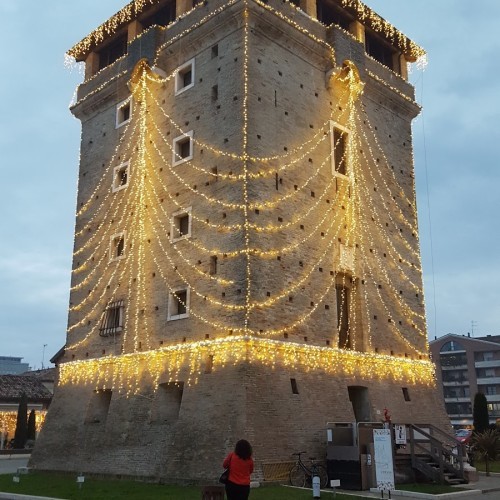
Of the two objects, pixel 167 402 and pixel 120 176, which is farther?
Result: pixel 120 176

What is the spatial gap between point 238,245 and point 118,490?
751cm

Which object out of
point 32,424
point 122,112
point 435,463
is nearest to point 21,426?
point 32,424

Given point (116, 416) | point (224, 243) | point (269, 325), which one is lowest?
point (116, 416)

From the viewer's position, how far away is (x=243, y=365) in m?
17.6

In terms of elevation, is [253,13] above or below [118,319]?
above

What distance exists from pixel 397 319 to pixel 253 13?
482 inches

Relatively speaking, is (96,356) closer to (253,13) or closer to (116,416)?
(116,416)

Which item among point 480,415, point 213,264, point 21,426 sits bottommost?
point 21,426

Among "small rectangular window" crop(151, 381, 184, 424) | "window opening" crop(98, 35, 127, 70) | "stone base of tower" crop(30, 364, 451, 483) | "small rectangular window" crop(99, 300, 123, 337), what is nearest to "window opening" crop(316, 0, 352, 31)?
"window opening" crop(98, 35, 127, 70)

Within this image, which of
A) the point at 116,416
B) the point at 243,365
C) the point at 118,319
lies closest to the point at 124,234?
the point at 118,319

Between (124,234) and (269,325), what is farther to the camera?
(124,234)

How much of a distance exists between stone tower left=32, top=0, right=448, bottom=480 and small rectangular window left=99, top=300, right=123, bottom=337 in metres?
0.08

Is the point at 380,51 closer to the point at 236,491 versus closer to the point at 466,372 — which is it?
the point at 236,491

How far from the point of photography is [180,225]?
21828 millimetres
